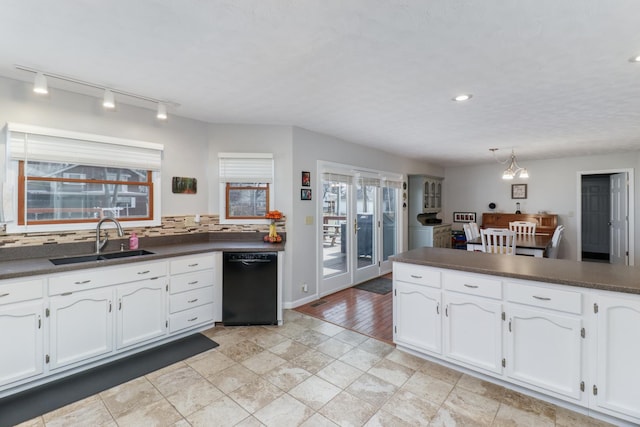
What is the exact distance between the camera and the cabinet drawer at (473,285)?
222 cm

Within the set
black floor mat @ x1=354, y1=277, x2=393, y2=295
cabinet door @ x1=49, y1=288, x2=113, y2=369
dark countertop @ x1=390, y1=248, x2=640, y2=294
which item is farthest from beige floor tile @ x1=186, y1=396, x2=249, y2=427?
black floor mat @ x1=354, y1=277, x2=393, y2=295

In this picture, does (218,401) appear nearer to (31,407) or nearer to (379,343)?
(31,407)

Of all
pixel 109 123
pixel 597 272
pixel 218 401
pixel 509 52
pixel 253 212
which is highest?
pixel 509 52

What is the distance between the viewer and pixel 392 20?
1.71m

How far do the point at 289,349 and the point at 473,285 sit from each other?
5.71 ft

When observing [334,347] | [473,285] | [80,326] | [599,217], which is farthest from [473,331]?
[599,217]

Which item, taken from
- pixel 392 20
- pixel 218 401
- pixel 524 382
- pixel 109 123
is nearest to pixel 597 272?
pixel 524 382

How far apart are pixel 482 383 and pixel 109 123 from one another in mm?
4162

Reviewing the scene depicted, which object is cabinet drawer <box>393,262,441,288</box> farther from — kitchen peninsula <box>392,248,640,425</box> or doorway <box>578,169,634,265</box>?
doorway <box>578,169,634,265</box>

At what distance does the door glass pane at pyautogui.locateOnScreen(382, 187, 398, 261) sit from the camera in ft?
18.7

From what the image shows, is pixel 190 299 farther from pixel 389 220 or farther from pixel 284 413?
pixel 389 220

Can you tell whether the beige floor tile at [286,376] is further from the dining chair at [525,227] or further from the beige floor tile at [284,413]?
the dining chair at [525,227]

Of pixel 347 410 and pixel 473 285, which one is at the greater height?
pixel 473 285

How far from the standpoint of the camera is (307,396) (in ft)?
7.02
